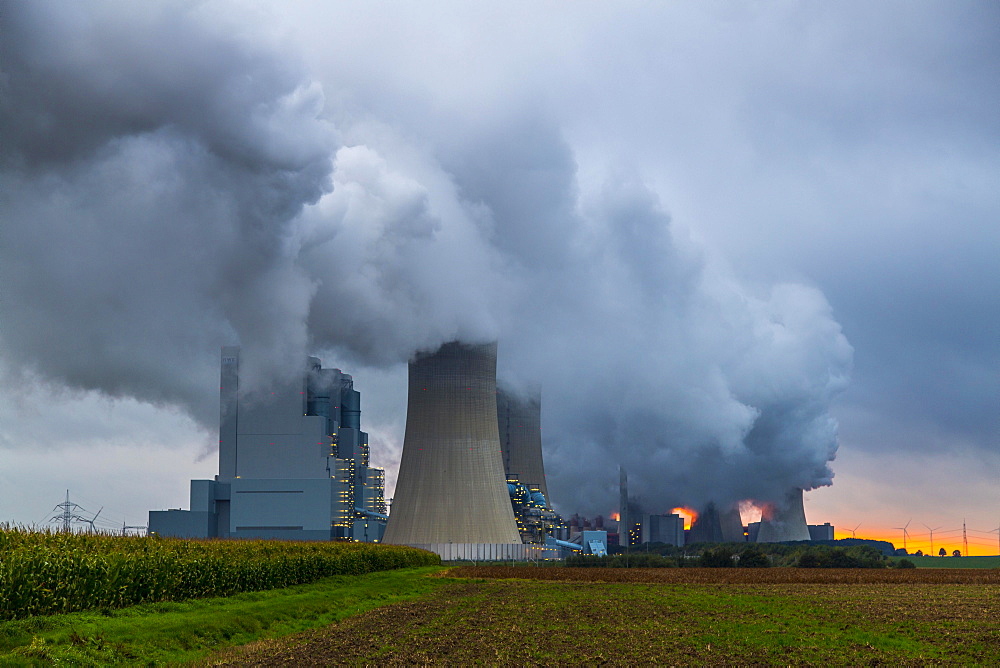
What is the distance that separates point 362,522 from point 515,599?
54.0m

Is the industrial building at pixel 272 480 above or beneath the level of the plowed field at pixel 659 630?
above

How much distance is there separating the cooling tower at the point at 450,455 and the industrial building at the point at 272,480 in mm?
13335

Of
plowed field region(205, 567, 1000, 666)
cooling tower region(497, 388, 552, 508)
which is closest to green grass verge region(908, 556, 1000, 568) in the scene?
cooling tower region(497, 388, 552, 508)

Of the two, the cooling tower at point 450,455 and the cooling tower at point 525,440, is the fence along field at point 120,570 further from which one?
the cooling tower at point 525,440

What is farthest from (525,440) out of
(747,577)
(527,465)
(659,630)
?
(659,630)

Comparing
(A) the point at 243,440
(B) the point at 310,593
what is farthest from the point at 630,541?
(B) the point at 310,593

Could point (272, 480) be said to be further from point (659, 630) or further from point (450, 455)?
point (659, 630)

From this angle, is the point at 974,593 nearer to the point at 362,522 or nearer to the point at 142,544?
the point at 142,544

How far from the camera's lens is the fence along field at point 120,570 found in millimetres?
16109

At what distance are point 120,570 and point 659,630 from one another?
427 inches

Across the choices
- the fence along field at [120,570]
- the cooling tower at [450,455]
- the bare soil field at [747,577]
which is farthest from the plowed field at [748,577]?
the fence along field at [120,570]

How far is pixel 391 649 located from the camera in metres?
16.7

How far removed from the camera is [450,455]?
60.1 meters

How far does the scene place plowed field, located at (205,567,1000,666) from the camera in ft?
51.9
